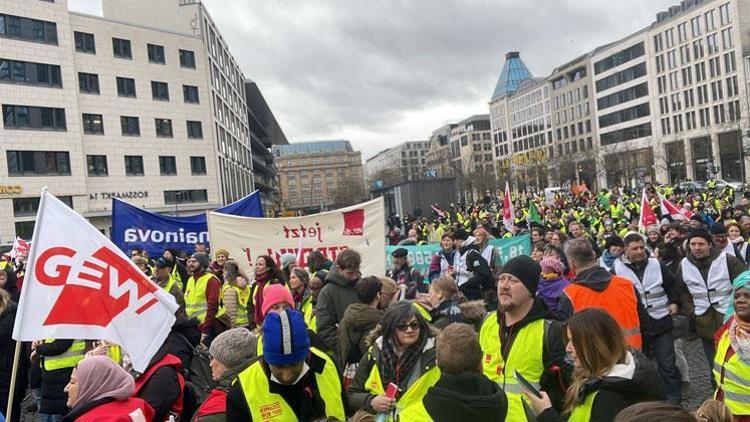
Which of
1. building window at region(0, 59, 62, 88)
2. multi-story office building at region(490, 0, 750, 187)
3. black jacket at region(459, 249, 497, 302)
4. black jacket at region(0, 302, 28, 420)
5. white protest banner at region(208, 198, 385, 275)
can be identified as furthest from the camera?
multi-story office building at region(490, 0, 750, 187)

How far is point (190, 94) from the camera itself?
5097cm

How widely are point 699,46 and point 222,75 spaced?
5902cm

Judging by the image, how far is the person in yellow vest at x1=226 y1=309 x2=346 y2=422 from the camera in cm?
312

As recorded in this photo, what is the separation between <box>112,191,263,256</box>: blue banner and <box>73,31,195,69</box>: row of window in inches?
1536

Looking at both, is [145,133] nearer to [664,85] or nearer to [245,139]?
[245,139]

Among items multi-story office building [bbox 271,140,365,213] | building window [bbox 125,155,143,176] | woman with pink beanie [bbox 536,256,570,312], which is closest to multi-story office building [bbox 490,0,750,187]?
building window [bbox 125,155,143,176]

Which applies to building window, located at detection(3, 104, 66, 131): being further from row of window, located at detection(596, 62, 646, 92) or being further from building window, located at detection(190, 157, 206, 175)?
row of window, located at detection(596, 62, 646, 92)

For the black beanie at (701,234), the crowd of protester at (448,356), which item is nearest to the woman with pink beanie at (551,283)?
the crowd of protester at (448,356)

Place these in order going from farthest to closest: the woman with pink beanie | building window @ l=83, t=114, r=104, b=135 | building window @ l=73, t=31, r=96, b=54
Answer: building window @ l=83, t=114, r=104, b=135
building window @ l=73, t=31, r=96, b=54
the woman with pink beanie

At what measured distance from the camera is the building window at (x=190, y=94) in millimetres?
50531

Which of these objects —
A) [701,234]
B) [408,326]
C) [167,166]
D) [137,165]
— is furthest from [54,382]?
[167,166]

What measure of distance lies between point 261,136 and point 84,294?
3702 inches

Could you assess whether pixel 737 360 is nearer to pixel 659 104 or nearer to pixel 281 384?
pixel 281 384

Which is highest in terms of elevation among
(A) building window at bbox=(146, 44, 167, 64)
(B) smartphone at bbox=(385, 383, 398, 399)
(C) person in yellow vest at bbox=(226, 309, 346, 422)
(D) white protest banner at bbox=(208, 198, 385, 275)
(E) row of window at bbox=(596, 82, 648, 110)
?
(A) building window at bbox=(146, 44, 167, 64)
